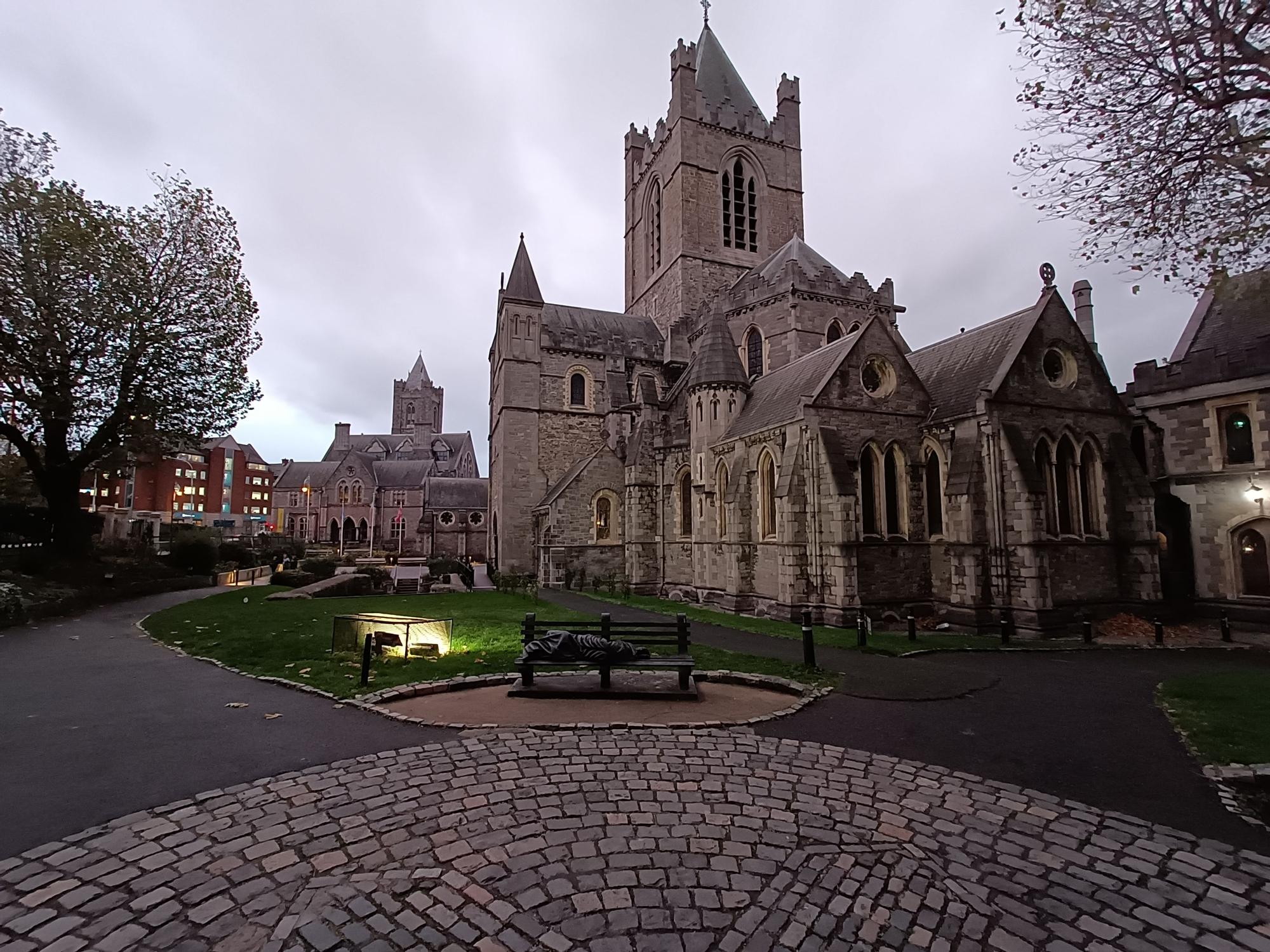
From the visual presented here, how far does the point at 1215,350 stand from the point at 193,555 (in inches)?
1526

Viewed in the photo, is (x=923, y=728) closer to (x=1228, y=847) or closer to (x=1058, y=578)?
(x=1228, y=847)

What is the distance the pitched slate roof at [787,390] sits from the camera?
58.7ft

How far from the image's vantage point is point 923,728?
7133mm

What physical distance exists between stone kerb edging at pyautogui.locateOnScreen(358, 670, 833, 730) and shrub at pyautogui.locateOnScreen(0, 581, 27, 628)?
1327 cm

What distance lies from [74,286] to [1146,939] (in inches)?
1063

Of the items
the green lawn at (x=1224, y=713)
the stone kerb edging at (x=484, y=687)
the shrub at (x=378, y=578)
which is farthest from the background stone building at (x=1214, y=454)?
the shrub at (x=378, y=578)

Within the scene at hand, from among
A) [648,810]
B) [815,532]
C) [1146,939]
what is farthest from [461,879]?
[815,532]

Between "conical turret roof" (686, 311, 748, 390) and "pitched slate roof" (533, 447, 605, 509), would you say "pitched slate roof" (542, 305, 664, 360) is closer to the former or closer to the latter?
"pitched slate roof" (533, 447, 605, 509)

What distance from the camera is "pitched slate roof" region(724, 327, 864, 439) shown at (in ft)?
58.7

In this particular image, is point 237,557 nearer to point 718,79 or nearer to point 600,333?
point 600,333

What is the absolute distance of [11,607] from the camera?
1448cm

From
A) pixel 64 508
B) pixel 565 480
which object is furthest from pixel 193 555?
pixel 565 480

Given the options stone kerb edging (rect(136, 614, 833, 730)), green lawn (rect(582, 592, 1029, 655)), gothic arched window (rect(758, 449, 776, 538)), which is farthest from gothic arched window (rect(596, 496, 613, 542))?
stone kerb edging (rect(136, 614, 833, 730))

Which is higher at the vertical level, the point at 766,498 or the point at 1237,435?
the point at 1237,435
